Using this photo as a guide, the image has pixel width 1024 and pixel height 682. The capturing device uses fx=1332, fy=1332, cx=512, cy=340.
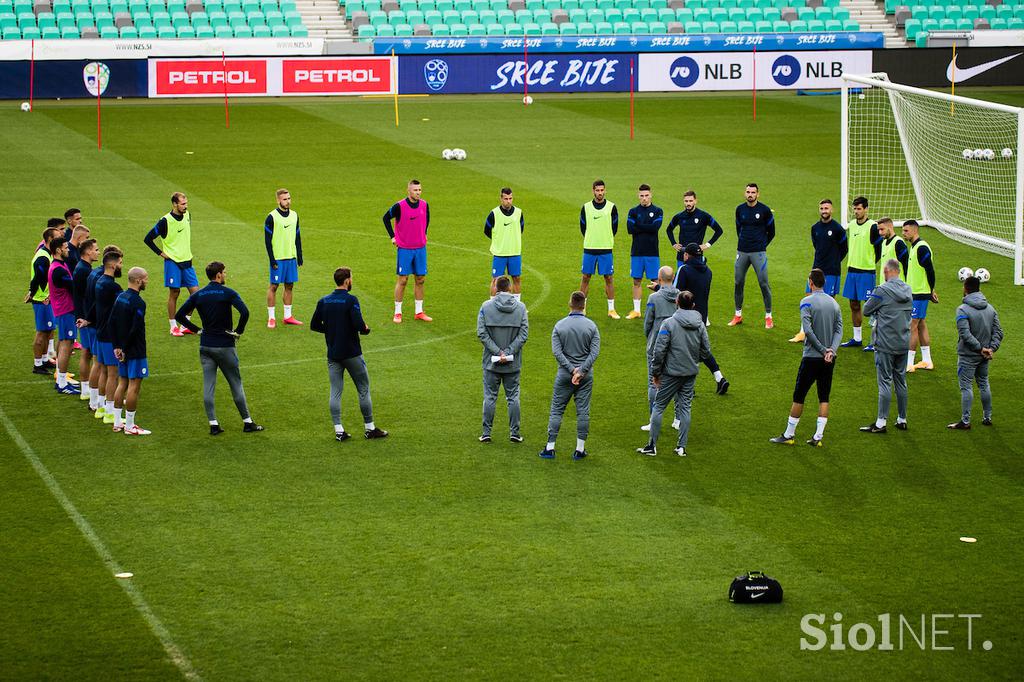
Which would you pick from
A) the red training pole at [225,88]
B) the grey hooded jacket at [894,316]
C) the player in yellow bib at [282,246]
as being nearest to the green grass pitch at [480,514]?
the player in yellow bib at [282,246]

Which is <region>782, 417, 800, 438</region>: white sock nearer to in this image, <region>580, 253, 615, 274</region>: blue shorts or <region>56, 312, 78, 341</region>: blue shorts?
<region>580, 253, 615, 274</region>: blue shorts

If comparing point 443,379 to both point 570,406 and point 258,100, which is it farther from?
point 258,100

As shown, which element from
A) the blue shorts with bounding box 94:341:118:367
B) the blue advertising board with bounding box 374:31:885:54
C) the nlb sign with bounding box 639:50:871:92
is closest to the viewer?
the blue shorts with bounding box 94:341:118:367

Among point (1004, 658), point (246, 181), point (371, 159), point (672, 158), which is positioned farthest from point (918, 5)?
point (1004, 658)

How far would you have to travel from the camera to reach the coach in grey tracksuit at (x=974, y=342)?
1529 centimetres

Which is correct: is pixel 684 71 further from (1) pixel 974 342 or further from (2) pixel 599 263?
(1) pixel 974 342

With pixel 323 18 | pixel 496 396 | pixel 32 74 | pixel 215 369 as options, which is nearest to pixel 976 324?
pixel 496 396

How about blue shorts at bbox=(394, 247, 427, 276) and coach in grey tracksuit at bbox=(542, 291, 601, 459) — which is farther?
blue shorts at bbox=(394, 247, 427, 276)

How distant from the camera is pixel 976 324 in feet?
50.2

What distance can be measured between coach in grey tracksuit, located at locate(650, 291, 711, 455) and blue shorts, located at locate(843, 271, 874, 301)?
5.29 meters

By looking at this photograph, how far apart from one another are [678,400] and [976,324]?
361 cm

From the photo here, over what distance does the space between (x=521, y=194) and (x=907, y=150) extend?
885 cm

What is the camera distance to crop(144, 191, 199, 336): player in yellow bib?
19.5 meters

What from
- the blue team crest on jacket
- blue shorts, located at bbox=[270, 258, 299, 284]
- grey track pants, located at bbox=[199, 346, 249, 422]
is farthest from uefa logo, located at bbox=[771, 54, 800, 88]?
grey track pants, located at bbox=[199, 346, 249, 422]
